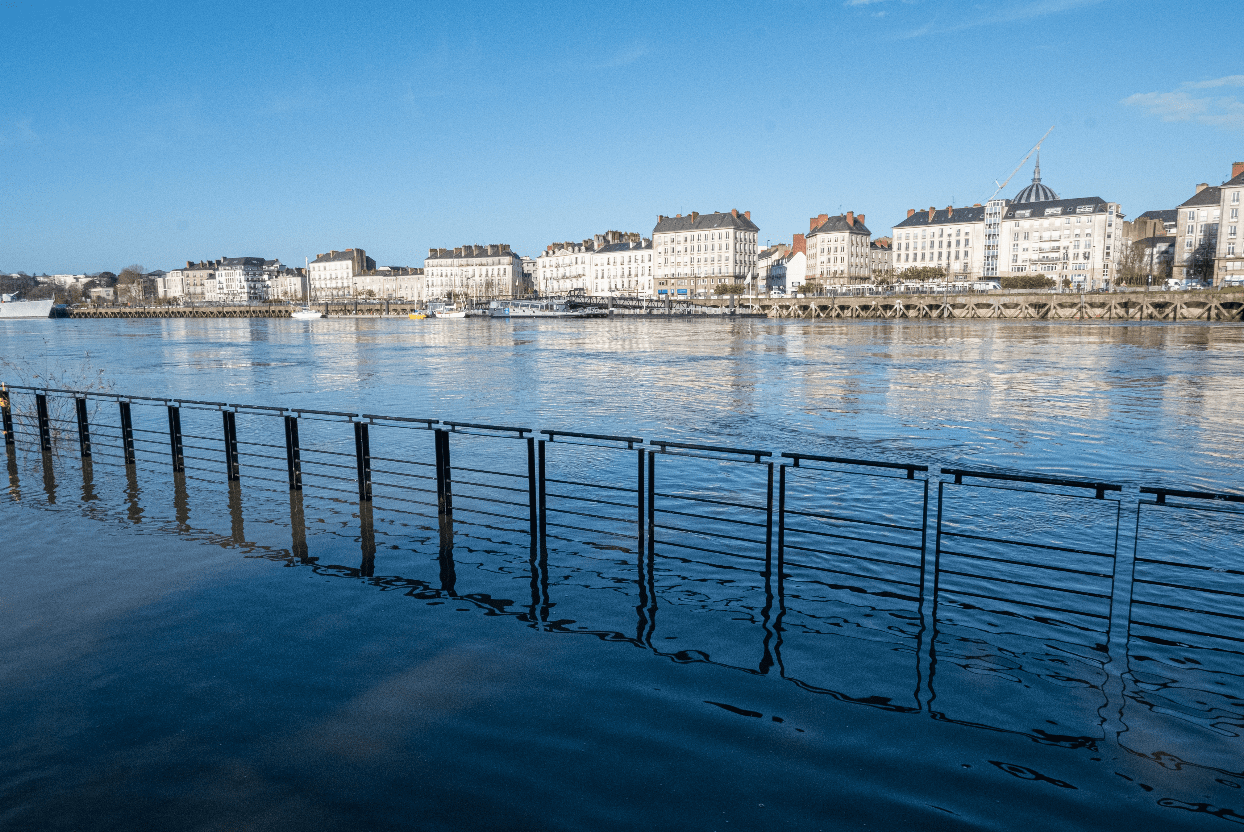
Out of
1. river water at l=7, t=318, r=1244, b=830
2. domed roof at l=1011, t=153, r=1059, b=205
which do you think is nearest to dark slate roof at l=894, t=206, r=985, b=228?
domed roof at l=1011, t=153, r=1059, b=205

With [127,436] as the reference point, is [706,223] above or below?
above

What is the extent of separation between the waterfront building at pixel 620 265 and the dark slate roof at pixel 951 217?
52648mm

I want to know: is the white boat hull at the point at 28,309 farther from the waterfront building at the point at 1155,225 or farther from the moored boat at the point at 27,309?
the waterfront building at the point at 1155,225

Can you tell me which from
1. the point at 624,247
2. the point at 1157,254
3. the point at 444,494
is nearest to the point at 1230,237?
the point at 1157,254

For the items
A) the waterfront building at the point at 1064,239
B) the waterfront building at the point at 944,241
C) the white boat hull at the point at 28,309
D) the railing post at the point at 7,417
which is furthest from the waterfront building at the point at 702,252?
the railing post at the point at 7,417

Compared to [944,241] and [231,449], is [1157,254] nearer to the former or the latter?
[944,241]

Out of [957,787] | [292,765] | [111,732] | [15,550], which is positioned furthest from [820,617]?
[15,550]

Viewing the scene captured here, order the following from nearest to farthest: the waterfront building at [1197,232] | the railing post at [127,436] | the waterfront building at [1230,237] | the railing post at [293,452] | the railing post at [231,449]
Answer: the railing post at [293,452], the railing post at [231,449], the railing post at [127,436], the waterfront building at [1230,237], the waterfront building at [1197,232]

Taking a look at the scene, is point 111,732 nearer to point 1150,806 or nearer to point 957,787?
point 957,787

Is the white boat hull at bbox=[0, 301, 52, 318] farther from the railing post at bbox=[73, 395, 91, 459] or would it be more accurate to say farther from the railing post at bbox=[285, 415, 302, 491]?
the railing post at bbox=[285, 415, 302, 491]

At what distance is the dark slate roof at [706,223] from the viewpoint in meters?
165

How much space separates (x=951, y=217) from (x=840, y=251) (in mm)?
21278

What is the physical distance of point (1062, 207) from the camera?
14512 centimetres

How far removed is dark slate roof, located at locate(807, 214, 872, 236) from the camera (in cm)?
16200
